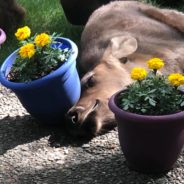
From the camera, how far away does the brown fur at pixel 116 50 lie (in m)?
4.14

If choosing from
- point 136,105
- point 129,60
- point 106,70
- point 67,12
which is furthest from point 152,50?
point 67,12

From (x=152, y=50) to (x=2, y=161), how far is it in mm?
1675

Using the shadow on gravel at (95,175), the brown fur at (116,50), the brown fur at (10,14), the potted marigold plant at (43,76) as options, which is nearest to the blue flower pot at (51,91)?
the potted marigold plant at (43,76)

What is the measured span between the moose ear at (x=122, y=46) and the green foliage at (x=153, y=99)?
1.22m

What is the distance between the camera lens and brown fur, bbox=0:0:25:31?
661 cm

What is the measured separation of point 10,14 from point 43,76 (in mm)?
2721

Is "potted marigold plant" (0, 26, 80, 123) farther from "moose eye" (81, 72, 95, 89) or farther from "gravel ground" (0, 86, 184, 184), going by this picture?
"gravel ground" (0, 86, 184, 184)

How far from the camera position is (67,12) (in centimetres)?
660

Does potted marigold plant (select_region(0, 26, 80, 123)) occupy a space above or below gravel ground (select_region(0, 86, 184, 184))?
above

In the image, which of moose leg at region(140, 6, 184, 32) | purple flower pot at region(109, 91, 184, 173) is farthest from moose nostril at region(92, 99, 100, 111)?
moose leg at region(140, 6, 184, 32)

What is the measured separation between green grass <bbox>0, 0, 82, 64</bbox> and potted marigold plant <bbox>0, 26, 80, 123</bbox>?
188 cm

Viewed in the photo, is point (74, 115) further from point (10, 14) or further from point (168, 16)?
point (10, 14)

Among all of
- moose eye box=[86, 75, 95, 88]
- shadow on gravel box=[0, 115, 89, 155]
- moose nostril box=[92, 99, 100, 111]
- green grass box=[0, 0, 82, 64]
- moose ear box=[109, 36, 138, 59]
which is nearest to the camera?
moose nostril box=[92, 99, 100, 111]

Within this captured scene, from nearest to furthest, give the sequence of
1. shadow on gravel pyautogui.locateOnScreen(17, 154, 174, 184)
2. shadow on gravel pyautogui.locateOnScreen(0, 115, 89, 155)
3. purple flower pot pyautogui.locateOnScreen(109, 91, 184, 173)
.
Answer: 1. purple flower pot pyautogui.locateOnScreen(109, 91, 184, 173)
2. shadow on gravel pyautogui.locateOnScreen(17, 154, 174, 184)
3. shadow on gravel pyautogui.locateOnScreen(0, 115, 89, 155)
